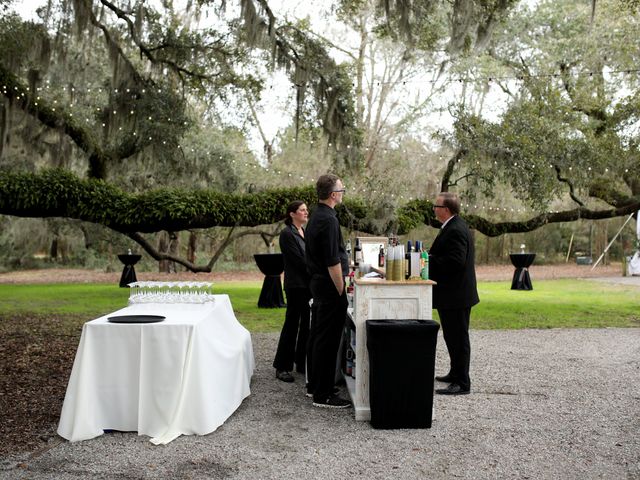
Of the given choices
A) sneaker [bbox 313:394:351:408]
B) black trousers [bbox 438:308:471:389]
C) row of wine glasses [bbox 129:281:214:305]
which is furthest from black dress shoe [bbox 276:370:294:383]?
black trousers [bbox 438:308:471:389]

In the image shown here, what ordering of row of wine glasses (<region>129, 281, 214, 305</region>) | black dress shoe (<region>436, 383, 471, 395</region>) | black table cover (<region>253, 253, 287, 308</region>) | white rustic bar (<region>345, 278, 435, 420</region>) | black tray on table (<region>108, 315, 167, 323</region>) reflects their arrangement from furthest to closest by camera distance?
1. black table cover (<region>253, 253, 287, 308</region>)
2. black dress shoe (<region>436, 383, 471, 395</region>)
3. row of wine glasses (<region>129, 281, 214, 305</region>)
4. white rustic bar (<region>345, 278, 435, 420</region>)
5. black tray on table (<region>108, 315, 167, 323</region>)

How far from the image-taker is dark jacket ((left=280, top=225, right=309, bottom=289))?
5.53m

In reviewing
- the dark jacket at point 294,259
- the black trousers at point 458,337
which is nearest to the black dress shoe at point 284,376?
the dark jacket at point 294,259

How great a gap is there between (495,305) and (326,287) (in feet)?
25.2

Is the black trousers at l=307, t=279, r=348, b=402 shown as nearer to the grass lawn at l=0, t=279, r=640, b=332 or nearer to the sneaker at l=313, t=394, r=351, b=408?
the sneaker at l=313, t=394, r=351, b=408

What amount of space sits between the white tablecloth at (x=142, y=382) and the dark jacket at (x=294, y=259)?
158 cm

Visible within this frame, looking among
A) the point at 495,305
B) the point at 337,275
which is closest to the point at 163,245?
the point at 495,305

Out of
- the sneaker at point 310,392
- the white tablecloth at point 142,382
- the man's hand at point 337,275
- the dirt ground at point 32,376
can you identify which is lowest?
the dirt ground at point 32,376

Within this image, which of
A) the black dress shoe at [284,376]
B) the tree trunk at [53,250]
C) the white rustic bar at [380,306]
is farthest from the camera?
the tree trunk at [53,250]

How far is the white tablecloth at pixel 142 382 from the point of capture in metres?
3.91

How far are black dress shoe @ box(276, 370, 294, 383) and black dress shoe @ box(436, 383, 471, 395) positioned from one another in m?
1.27

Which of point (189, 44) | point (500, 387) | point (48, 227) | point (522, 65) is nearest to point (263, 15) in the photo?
point (189, 44)

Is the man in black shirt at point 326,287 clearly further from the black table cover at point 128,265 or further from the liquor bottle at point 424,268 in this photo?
the black table cover at point 128,265

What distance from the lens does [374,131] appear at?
2303 cm
